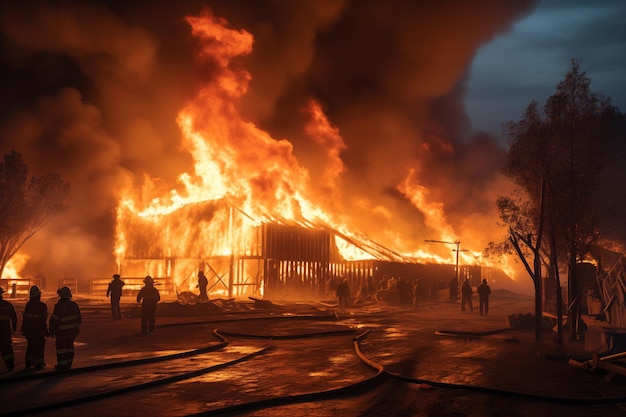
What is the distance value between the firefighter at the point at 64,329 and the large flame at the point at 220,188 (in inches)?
995

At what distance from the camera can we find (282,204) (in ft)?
143

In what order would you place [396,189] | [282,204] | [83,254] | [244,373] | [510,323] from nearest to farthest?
[244,373]
[510,323]
[282,204]
[83,254]
[396,189]

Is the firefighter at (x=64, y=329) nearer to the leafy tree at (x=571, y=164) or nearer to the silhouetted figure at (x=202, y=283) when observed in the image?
the leafy tree at (x=571, y=164)

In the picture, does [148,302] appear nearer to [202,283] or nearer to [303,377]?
[303,377]

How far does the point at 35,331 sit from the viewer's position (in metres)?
11.8

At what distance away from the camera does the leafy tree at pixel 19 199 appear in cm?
3850

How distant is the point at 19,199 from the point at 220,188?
14.3 m

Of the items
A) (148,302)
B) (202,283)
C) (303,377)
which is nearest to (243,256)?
(202,283)

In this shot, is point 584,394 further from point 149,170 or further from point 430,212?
point 430,212

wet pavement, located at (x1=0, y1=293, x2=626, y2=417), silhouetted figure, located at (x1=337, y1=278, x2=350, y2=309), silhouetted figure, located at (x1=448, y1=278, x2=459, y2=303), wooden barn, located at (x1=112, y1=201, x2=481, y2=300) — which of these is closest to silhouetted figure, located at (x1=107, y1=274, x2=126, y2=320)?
wet pavement, located at (x1=0, y1=293, x2=626, y2=417)

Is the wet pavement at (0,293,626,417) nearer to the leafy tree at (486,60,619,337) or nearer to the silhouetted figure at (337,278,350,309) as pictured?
the leafy tree at (486,60,619,337)

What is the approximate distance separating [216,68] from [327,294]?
72.1 feet

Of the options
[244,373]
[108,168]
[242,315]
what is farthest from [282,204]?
[244,373]

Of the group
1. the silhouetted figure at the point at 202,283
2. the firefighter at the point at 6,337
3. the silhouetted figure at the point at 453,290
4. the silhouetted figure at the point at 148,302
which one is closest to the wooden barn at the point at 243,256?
the silhouetted figure at the point at 453,290
